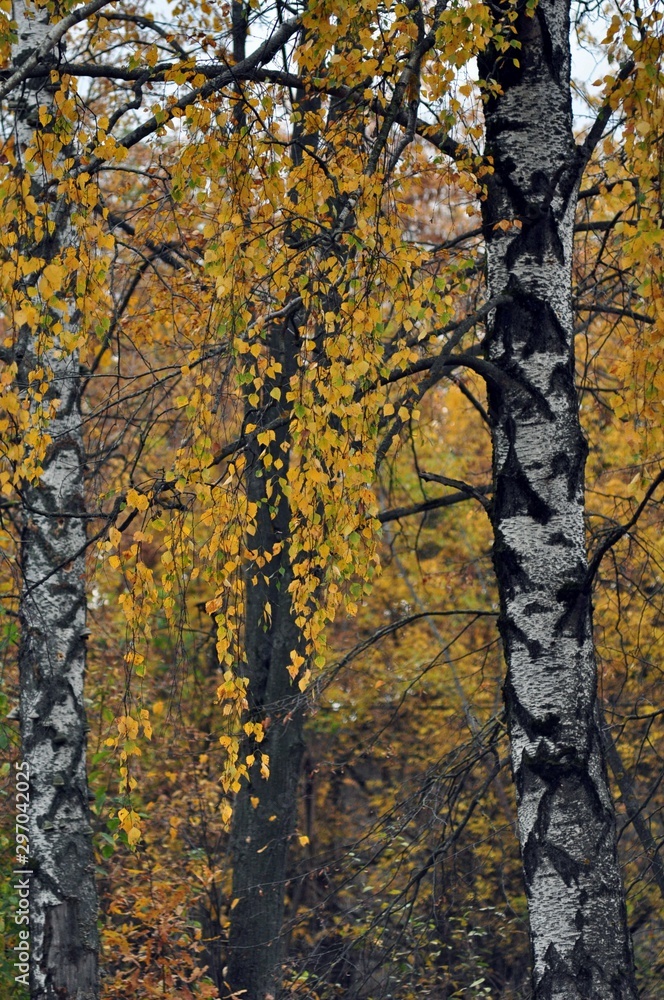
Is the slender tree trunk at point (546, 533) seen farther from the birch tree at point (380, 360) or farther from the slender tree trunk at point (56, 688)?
the slender tree trunk at point (56, 688)

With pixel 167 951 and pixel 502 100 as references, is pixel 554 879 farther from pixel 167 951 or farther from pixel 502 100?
pixel 167 951

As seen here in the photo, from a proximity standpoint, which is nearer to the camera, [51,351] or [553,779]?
[553,779]

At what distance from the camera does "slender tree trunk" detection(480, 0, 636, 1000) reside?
3.16m

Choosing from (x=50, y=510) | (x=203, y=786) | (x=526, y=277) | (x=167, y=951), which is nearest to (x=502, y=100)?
(x=526, y=277)

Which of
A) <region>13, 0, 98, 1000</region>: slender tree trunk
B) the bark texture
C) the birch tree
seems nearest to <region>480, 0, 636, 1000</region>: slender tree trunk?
the birch tree

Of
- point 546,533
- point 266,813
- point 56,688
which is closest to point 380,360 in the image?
point 546,533

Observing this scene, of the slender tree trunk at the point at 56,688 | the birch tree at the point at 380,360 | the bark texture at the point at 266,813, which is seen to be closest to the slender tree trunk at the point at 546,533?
the birch tree at the point at 380,360

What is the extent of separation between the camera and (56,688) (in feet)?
14.6

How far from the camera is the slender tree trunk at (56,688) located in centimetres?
430

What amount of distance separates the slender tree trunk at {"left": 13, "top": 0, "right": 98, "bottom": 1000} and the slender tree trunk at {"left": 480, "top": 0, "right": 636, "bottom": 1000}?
1.70m

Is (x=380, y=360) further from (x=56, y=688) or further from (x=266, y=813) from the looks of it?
(x=266, y=813)

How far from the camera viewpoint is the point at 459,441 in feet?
46.6

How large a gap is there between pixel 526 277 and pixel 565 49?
2.81 feet

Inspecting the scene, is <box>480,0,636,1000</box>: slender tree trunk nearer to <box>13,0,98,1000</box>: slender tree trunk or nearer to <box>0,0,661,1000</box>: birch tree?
<box>0,0,661,1000</box>: birch tree
